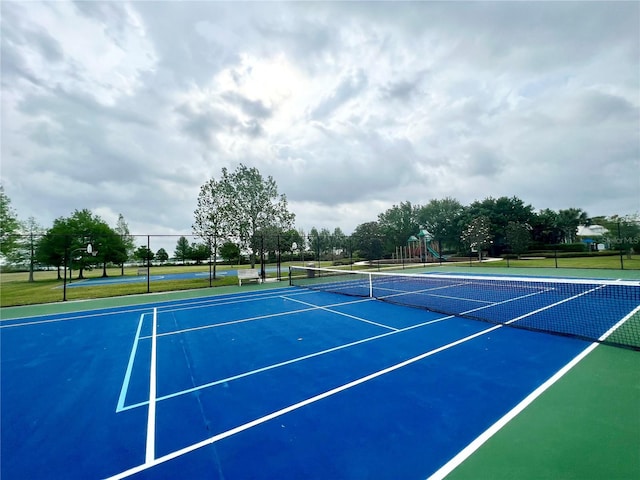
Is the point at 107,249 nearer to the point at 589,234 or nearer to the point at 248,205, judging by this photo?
the point at 248,205

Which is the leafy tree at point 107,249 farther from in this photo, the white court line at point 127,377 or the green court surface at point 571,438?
the green court surface at point 571,438

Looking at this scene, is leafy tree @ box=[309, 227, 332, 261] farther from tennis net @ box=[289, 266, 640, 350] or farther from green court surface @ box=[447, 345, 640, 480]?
green court surface @ box=[447, 345, 640, 480]

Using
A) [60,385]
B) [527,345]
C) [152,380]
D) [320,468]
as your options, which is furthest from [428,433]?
[60,385]

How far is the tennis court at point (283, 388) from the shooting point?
114 inches

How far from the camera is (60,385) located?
476 centimetres

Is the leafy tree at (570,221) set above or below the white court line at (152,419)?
above

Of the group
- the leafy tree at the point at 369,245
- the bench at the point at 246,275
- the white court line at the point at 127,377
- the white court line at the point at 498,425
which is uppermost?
the leafy tree at the point at 369,245

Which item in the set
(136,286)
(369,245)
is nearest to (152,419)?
(136,286)

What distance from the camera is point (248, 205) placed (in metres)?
20.8

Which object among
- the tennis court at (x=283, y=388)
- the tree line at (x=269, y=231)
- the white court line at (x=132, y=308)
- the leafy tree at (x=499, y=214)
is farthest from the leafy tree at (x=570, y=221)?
the white court line at (x=132, y=308)

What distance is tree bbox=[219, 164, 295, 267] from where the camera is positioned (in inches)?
800

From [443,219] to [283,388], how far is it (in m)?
48.0

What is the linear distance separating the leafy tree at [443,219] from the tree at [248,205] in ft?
105

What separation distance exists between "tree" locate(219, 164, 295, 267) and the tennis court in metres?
11.9
